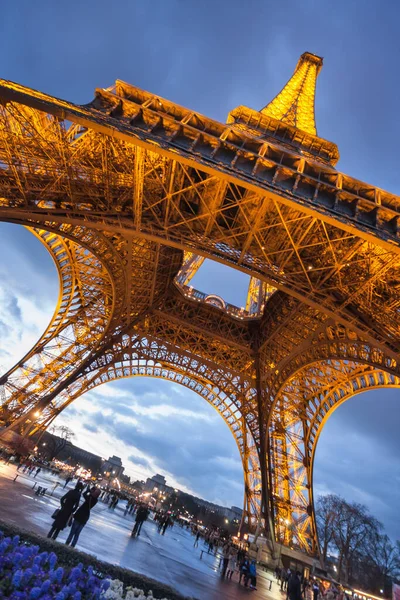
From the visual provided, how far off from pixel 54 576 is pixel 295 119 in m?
33.3

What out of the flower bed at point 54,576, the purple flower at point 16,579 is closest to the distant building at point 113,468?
the flower bed at point 54,576

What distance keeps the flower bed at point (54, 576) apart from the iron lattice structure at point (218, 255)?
1023 cm

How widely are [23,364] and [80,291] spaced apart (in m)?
8.05

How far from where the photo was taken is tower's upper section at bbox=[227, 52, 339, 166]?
2417 centimetres

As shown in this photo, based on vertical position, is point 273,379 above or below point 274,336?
below

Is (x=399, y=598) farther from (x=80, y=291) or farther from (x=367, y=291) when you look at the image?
(x=80, y=291)

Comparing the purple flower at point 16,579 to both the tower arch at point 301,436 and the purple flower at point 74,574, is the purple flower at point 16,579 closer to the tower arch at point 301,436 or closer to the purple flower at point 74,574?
the purple flower at point 74,574

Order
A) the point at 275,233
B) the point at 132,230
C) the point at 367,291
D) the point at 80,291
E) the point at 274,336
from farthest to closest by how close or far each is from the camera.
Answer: the point at 80,291, the point at 274,336, the point at 275,233, the point at 367,291, the point at 132,230

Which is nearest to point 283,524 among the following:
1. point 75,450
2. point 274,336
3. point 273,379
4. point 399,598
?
point 273,379

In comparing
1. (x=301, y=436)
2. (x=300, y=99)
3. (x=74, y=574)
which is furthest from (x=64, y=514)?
(x=300, y=99)

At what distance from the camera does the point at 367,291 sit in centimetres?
1527

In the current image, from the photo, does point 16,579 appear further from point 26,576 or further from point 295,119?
point 295,119

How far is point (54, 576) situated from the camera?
405cm

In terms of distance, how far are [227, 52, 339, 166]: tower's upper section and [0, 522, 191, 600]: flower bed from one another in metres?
15.7
